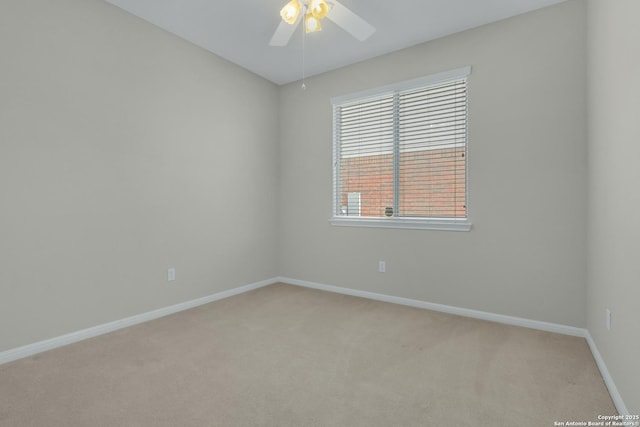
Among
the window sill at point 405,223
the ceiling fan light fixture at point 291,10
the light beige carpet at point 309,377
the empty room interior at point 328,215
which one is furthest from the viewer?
the window sill at point 405,223

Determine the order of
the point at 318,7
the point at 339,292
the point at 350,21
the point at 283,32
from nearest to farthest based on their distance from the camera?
the point at 318,7, the point at 350,21, the point at 283,32, the point at 339,292

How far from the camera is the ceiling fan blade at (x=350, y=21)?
2170 mm

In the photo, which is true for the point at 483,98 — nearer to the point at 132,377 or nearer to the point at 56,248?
the point at 132,377

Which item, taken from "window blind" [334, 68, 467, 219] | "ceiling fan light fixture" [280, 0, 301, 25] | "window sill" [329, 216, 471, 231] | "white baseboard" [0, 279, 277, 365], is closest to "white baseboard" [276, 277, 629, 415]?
"window sill" [329, 216, 471, 231]

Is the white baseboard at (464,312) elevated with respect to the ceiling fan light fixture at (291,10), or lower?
lower

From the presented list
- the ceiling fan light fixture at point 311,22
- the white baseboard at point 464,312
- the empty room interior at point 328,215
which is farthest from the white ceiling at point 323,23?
the white baseboard at point 464,312

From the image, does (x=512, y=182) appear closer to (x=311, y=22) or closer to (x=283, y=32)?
(x=311, y=22)

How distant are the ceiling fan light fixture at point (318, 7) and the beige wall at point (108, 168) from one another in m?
1.71

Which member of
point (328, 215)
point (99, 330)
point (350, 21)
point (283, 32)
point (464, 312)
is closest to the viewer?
point (350, 21)

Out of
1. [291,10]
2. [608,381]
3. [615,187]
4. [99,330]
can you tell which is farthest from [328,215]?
[608,381]

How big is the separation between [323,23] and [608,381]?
331cm

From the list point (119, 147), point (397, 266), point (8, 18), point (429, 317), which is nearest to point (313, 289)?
point (397, 266)

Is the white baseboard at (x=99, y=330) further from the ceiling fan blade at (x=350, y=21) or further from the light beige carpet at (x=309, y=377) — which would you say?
the ceiling fan blade at (x=350, y=21)

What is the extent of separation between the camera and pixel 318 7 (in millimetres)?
2066
